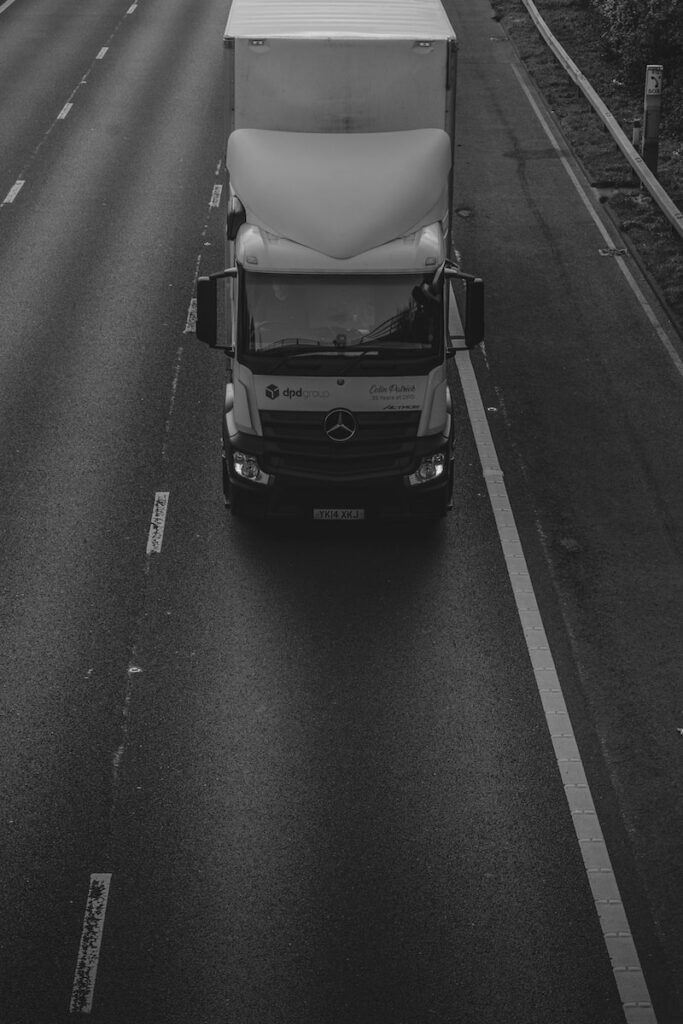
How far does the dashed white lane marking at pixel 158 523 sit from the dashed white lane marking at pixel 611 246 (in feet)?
24.1

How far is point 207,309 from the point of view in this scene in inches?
529

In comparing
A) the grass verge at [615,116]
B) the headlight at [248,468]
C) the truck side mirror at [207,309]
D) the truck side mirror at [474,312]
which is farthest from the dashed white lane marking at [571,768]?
the grass verge at [615,116]

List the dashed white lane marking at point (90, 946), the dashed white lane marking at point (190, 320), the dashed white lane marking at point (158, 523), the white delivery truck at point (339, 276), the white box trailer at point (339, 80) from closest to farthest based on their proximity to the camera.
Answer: the dashed white lane marking at point (90, 946), the white delivery truck at point (339, 276), the white box trailer at point (339, 80), the dashed white lane marking at point (158, 523), the dashed white lane marking at point (190, 320)

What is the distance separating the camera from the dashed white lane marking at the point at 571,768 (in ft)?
30.1

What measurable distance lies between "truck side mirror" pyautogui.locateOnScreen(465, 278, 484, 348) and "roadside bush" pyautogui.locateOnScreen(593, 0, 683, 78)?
744 inches

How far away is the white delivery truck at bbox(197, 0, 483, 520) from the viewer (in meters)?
13.2

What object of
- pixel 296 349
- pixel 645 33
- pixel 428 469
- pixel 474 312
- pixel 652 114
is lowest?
pixel 428 469

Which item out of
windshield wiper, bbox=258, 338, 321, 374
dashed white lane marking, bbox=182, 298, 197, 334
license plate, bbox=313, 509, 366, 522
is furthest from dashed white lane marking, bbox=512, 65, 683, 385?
windshield wiper, bbox=258, 338, 321, 374

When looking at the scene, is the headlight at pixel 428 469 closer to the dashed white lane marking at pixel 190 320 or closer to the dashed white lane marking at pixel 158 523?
the dashed white lane marking at pixel 158 523

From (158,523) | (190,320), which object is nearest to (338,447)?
(158,523)

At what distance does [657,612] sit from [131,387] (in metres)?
7.64

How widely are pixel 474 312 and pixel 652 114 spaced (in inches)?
519

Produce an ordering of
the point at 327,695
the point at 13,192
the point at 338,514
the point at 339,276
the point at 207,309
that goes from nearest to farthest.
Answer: the point at 327,695
the point at 339,276
the point at 207,309
the point at 338,514
the point at 13,192

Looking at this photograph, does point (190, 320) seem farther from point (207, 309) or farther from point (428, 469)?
point (428, 469)
